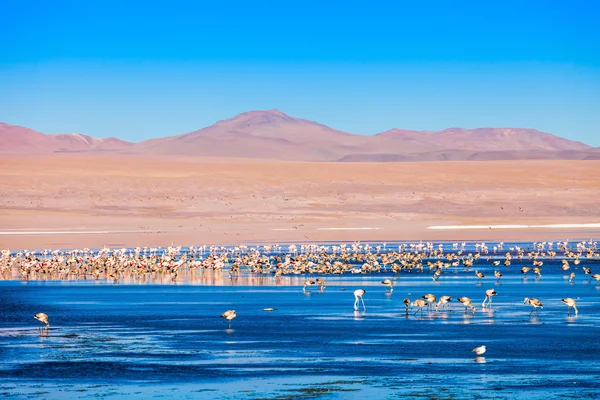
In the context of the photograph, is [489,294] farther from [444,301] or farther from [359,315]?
[359,315]

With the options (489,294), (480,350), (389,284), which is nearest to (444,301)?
(489,294)

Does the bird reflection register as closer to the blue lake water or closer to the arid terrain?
the blue lake water

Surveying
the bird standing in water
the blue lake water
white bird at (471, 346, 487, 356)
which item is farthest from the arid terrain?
white bird at (471, 346, 487, 356)

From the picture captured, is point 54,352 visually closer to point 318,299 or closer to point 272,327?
point 272,327

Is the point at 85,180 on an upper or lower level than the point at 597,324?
upper

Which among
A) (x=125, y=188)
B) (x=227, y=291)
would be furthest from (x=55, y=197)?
(x=227, y=291)

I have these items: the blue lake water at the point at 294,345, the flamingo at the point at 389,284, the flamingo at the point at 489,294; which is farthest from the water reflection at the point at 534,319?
the flamingo at the point at 389,284
